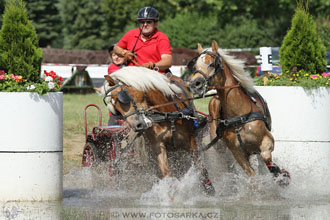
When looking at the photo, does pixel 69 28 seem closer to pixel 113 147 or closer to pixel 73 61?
pixel 73 61

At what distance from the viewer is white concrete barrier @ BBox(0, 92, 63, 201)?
8.54 metres

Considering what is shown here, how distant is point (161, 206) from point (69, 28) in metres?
46.8

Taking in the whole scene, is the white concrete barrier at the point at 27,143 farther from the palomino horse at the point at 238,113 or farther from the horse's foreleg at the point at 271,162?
the horse's foreleg at the point at 271,162

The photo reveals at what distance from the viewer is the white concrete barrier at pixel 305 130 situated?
982 cm

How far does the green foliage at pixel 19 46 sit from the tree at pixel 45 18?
41.3 m

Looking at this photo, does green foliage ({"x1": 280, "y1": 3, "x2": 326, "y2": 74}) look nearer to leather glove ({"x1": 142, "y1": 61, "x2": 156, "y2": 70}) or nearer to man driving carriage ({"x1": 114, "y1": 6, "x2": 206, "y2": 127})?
man driving carriage ({"x1": 114, "y1": 6, "x2": 206, "y2": 127})

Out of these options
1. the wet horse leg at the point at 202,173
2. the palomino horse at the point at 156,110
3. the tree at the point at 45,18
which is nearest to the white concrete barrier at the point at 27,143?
the palomino horse at the point at 156,110

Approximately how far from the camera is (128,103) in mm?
8406

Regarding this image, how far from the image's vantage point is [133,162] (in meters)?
9.47

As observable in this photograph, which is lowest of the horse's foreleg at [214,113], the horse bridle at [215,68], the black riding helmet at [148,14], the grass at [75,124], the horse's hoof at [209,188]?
the grass at [75,124]

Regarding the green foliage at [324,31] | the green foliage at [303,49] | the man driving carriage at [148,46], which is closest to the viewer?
the man driving carriage at [148,46]

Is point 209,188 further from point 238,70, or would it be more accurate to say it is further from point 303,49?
point 303,49

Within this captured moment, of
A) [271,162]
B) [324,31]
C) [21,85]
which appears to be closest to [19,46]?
[21,85]

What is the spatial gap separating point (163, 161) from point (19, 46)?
7.58 ft
